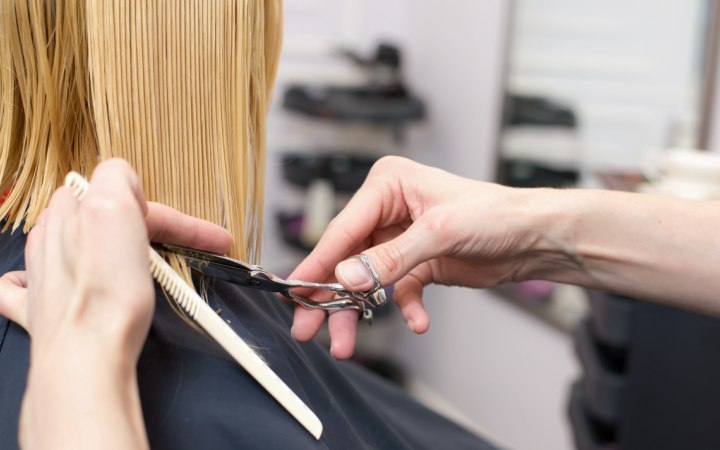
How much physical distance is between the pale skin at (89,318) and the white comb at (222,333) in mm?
56

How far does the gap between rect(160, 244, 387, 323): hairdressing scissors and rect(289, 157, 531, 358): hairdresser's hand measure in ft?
0.05

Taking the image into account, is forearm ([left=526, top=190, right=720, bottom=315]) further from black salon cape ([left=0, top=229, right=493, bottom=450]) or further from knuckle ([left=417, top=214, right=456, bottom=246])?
black salon cape ([left=0, top=229, right=493, bottom=450])

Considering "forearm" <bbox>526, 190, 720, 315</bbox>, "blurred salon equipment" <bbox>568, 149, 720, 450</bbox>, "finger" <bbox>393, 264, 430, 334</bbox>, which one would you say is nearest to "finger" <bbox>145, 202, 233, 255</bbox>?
"finger" <bbox>393, 264, 430, 334</bbox>

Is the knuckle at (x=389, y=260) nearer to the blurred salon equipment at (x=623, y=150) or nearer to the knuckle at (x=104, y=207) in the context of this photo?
the knuckle at (x=104, y=207)

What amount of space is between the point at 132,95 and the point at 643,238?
2.14 feet

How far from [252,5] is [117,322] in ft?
1.27

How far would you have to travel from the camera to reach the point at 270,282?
74cm

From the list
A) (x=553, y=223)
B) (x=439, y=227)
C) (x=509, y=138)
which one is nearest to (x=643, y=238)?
(x=553, y=223)

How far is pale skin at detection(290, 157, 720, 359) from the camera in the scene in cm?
88

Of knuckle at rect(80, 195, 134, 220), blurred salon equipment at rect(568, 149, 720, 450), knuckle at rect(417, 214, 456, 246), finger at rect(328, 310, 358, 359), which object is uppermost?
knuckle at rect(80, 195, 134, 220)

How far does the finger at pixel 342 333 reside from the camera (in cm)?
84

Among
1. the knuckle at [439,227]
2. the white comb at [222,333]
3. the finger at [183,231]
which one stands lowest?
the white comb at [222,333]

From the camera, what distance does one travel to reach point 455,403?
2.81 meters

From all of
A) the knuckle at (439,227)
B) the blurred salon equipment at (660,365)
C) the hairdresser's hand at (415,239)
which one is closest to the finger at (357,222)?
the hairdresser's hand at (415,239)
